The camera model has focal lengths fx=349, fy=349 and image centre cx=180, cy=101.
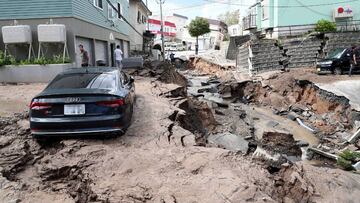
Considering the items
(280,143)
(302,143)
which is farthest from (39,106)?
(302,143)

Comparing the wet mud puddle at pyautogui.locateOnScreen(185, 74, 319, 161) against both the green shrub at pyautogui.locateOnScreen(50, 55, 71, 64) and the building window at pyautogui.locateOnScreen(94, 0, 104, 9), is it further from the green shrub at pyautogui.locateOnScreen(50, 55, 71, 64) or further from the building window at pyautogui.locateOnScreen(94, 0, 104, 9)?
the building window at pyautogui.locateOnScreen(94, 0, 104, 9)

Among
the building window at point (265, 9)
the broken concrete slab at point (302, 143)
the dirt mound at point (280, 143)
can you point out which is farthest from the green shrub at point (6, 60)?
the building window at point (265, 9)

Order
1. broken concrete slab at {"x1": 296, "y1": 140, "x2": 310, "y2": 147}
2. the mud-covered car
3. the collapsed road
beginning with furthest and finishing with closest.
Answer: the mud-covered car
broken concrete slab at {"x1": 296, "y1": 140, "x2": 310, "y2": 147}
the collapsed road

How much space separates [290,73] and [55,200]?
18.2 metres

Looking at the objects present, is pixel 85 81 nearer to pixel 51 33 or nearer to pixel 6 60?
pixel 51 33

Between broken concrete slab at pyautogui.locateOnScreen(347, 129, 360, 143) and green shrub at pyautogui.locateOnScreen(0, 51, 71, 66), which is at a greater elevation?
green shrub at pyautogui.locateOnScreen(0, 51, 71, 66)

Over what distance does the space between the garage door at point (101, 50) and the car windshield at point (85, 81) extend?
1219 cm

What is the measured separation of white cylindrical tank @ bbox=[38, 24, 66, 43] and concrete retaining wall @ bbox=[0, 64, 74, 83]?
42.4 inches

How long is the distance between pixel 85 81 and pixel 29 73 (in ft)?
27.2

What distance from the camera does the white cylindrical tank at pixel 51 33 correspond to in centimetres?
1409

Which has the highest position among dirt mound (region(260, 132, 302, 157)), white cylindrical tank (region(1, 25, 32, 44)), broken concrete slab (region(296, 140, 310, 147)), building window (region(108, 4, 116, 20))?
building window (region(108, 4, 116, 20))

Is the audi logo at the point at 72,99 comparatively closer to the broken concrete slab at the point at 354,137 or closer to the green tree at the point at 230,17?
the broken concrete slab at the point at 354,137

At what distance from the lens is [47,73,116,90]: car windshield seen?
690cm

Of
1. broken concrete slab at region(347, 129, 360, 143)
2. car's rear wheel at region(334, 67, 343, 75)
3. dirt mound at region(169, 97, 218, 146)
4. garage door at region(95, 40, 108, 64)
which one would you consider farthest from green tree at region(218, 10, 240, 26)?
broken concrete slab at region(347, 129, 360, 143)
